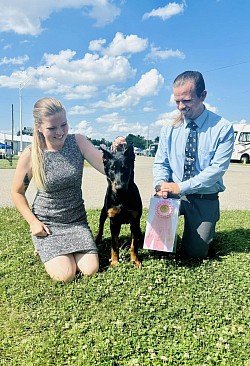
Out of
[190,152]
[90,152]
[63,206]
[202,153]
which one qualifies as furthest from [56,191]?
[202,153]

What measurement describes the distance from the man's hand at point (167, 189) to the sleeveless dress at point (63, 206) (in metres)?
0.91

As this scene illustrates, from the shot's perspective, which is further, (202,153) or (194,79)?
(202,153)

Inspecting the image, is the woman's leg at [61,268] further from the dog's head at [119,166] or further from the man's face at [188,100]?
the man's face at [188,100]

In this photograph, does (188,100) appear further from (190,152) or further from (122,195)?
(122,195)

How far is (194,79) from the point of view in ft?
12.0

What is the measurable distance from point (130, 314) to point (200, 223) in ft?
5.15

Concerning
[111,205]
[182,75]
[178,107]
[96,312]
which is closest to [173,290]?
[96,312]

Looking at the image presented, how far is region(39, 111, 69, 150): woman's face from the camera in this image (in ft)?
11.5

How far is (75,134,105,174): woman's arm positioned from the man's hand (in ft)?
2.23

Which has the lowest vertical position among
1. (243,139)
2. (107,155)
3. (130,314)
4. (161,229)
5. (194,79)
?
(130,314)

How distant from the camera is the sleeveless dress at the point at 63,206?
3.66m

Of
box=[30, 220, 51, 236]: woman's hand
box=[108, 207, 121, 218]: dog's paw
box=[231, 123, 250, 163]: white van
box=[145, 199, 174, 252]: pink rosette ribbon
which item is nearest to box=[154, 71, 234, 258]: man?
box=[145, 199, 174, 252]: pink rosette ribbon

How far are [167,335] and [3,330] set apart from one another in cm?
125

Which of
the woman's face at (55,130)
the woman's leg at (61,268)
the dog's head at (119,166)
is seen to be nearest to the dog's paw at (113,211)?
the dog's head at (119,166)
